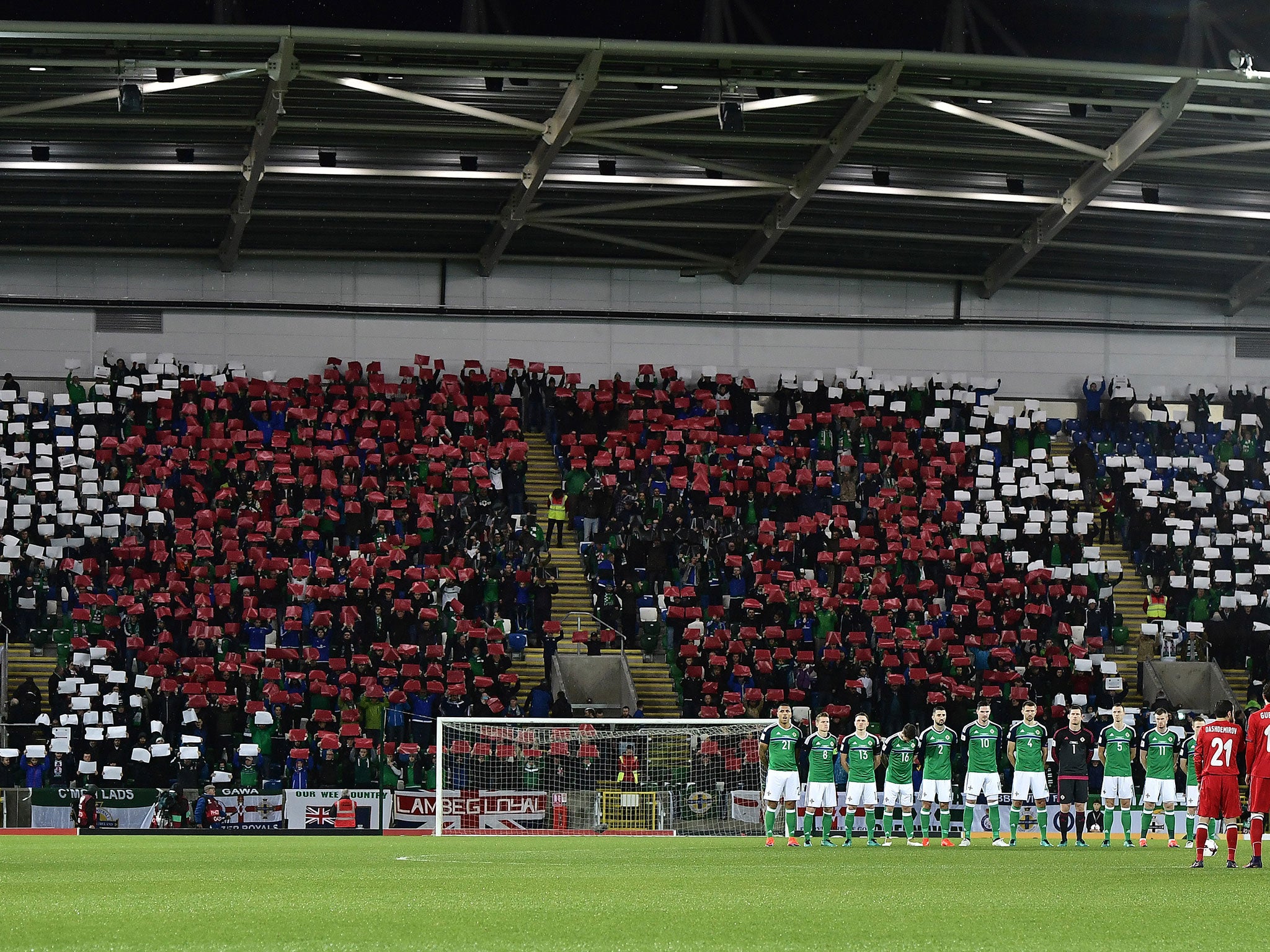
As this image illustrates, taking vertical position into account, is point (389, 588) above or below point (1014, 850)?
above

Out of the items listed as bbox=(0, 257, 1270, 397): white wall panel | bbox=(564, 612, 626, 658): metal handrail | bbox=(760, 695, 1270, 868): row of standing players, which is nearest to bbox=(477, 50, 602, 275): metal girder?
bbox=(0, 257, 1270, 397): white wall panel

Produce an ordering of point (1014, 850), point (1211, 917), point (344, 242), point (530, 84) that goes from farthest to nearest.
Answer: point (344, 242), point (530, 84), point (1014, 850), point (1211, 917)

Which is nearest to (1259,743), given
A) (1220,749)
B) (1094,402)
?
(1220,749)

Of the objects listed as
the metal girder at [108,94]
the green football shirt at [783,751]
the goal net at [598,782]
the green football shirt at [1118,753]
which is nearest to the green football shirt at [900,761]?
the green football shirt at [783,751]

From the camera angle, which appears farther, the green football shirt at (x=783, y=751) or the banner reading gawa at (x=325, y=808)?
the banner reading gawa at (x=325, y=808)

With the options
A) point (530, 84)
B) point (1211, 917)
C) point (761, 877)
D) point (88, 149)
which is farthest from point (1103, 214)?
point (1211, 917)

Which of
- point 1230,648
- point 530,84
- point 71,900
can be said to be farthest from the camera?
point 1230,648

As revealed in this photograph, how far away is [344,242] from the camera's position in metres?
35.7

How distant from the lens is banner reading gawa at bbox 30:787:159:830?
25688 mm

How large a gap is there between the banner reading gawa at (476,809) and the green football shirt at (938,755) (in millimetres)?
6877

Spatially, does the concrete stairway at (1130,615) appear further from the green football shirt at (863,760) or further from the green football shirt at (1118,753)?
the green football shirt at (863,760)

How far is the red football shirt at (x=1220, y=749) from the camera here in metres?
15.3

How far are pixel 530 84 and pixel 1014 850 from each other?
1527 centimetres

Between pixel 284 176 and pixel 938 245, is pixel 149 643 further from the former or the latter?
pixel 938 245
